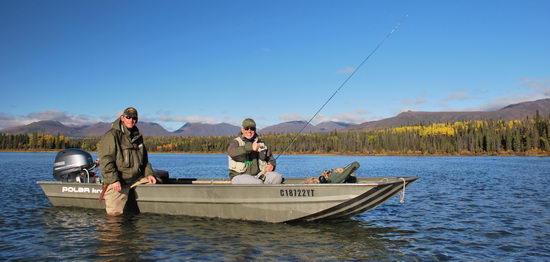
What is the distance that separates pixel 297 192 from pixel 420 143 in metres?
117

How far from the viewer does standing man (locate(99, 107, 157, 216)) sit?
8844 millimetres

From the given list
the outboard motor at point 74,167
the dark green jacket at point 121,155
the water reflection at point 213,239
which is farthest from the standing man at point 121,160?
the outboard motor at point 74,167

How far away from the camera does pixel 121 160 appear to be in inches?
363

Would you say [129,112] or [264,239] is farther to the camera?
[129,112]

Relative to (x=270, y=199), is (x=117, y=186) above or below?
above

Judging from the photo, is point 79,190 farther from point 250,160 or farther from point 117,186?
point 250,160

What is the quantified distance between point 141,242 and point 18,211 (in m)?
6.24

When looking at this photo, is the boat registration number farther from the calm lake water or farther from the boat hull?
the calm lake water

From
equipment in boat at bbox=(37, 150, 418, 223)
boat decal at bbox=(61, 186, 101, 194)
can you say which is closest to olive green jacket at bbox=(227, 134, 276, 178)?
equipment in boat at bbox=(37, 150, 418, 223)

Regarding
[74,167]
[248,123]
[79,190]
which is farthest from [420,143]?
[79,190]

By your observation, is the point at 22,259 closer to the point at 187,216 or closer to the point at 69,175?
the point at 187,216

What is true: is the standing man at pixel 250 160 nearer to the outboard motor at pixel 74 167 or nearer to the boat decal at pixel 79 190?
the boat decal at pixel 79 190

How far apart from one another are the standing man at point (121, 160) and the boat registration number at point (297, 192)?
11.2ft

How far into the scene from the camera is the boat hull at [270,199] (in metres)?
8.43
